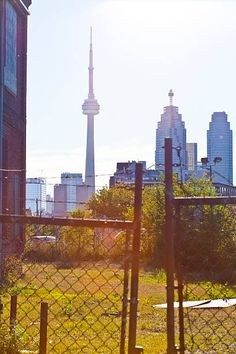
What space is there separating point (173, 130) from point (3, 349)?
341 ft

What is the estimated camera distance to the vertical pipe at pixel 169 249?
4.25m

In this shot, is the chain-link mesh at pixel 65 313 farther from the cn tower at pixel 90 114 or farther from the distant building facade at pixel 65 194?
the cn tower at pixel 90 114

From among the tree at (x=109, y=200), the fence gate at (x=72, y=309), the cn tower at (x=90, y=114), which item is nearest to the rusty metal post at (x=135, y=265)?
the fence gate at (x=72, y=309)

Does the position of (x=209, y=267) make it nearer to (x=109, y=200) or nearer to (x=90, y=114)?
(x=109, y=200)

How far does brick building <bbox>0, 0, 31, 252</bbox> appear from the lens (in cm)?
2105

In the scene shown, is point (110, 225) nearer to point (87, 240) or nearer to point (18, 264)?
point (18, 264)

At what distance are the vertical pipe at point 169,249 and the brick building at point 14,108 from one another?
15433mm

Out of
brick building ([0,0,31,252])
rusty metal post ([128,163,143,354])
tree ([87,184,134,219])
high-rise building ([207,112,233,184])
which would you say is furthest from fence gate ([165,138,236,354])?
high-rise building ([207,112,233,184])

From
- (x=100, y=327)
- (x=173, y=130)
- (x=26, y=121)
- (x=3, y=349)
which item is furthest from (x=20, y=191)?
(x=173, y=130)

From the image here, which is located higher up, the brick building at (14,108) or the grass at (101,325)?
the brick building at (14,108)

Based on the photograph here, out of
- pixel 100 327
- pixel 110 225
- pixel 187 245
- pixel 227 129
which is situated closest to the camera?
pixel 110 225

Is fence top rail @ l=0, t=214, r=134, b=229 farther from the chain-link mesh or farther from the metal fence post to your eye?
the metal fence post

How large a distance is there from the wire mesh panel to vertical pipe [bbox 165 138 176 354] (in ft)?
13.6

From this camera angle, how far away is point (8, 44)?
853 inches
